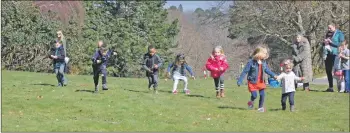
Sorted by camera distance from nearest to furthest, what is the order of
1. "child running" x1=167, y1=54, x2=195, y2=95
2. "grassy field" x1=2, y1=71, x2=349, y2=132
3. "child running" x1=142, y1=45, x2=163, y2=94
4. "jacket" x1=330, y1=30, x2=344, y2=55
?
"grassy field" x1=2, y1=71, x2=349, y2=132 < "child running" x1=142, y1=45, x2=163, y2=94 < "child running" x1=167, y1=54, x2=195, y2=95 < "jacket" x1=330, y1=30, x2=344, y2=55

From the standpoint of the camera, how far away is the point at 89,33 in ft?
136

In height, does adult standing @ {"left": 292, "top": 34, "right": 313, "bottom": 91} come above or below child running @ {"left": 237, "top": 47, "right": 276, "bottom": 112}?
above

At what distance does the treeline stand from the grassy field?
12793 mm

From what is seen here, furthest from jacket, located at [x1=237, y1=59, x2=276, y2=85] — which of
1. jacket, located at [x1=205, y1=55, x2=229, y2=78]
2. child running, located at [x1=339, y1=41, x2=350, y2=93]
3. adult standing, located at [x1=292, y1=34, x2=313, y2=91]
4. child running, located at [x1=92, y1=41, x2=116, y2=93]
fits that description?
child running, located at [x1=339, y1=41, x2=350, y2=93]

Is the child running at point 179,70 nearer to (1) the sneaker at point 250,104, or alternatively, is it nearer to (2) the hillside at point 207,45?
(1) the sneaker at point 250,104

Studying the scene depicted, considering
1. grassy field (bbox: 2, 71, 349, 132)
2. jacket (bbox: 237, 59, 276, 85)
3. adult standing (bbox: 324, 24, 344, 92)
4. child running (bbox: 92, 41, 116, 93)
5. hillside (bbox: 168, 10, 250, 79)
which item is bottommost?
grassy field (bbox: 2, 71, 349, 132)

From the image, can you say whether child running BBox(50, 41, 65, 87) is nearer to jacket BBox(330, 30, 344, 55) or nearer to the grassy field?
the grassy field

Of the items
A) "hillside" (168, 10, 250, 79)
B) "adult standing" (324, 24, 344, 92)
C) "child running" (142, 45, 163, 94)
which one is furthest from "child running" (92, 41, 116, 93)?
"hillside" (168, 10, 250, 79)

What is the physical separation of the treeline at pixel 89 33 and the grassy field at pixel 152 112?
12.8 metres

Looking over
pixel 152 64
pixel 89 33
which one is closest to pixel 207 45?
pixel 89 33

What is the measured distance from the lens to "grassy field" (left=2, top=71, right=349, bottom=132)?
11.5 meters

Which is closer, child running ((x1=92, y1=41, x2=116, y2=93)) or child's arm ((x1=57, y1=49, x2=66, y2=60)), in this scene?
child running ((x1=92, y1=41, x2=116, y2=93))

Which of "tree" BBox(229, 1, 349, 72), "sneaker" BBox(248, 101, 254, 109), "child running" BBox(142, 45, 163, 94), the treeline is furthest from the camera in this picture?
"tree" BBox(229, 1, 349, 72)

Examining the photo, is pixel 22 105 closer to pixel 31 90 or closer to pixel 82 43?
pixel 31 90
